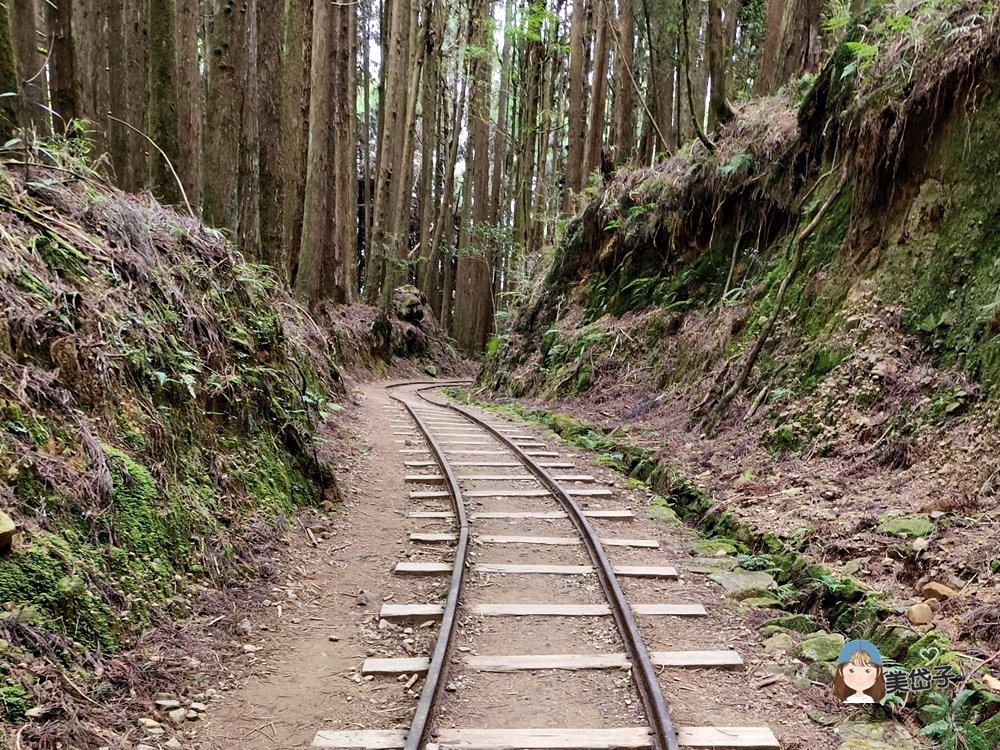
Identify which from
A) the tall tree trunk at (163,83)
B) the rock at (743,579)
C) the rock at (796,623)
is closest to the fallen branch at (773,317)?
the rock at (743,579)

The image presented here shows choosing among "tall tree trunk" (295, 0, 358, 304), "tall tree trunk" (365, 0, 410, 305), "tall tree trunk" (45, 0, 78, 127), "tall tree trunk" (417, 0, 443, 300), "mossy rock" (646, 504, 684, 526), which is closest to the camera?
"mossy rock" (646, 504, 684, 526)

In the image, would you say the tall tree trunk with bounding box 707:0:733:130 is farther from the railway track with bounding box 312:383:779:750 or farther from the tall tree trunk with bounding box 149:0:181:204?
the tall tree trunk with bounding box 149:0:181:204

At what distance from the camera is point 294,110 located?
13352mm

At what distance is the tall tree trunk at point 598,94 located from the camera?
53.6 ft

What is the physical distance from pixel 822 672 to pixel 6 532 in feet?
14.9

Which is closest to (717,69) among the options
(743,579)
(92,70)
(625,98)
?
(625,98)

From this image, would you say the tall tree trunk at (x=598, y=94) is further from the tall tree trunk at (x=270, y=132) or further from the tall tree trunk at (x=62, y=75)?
the tall tree trunk at (x=62, y=75)

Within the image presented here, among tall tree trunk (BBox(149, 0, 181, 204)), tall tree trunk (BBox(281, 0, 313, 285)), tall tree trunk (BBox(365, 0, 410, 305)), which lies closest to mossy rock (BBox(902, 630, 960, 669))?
tall tree trunk (BBox(149, 0, 181, 204))

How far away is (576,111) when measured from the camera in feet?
56.9

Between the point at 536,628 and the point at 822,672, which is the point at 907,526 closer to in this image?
the point at 822,672

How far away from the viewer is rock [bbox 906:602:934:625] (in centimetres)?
383

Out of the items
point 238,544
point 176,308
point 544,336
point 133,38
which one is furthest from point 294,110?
point 238,544

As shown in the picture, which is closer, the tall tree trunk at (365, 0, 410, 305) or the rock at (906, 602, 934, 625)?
the rock at (906, 602, 934, 625)

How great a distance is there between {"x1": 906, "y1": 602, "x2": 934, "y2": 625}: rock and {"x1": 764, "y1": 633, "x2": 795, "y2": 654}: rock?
725 millimetres
